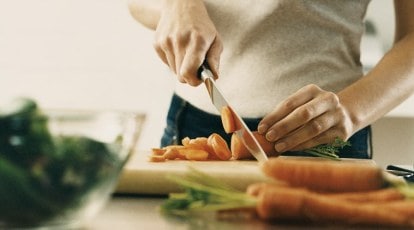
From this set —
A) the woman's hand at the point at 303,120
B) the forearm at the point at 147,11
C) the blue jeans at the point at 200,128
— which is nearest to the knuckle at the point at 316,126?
the woman's hand at the point at 303,120

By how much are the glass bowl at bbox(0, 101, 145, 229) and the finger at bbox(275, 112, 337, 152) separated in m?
0.67

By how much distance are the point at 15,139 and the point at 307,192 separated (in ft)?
0.97

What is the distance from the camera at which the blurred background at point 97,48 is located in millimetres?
2924

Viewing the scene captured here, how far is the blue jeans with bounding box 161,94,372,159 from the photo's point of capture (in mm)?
1599

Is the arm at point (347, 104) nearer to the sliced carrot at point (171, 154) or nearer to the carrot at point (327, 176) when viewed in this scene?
the sliced carrot at point (171, 154)

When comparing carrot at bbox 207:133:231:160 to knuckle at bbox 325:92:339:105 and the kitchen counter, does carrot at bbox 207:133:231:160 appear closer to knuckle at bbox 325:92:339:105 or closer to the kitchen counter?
knuckle at bbox 325:92:339:105

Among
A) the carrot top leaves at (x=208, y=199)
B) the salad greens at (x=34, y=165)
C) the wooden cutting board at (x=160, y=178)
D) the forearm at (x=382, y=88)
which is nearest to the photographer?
the salad greens at (x=34, y=165)

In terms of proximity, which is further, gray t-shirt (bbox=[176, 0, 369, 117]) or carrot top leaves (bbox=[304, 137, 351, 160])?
gray t-shirt (bbox=[176, 0, 369, 117])

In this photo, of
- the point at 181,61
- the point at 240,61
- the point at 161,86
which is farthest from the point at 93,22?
the point at 181,61

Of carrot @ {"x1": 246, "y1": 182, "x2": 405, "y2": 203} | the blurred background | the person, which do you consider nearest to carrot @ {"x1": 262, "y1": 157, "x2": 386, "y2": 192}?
carrot @ {"x1": 246, "y1": 182, "x2": 405, "y2": 203}

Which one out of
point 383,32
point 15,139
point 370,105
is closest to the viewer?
point 15,139

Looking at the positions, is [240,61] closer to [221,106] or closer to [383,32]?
[221,106]

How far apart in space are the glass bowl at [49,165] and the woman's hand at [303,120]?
644 millimetres

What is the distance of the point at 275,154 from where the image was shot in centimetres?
134
